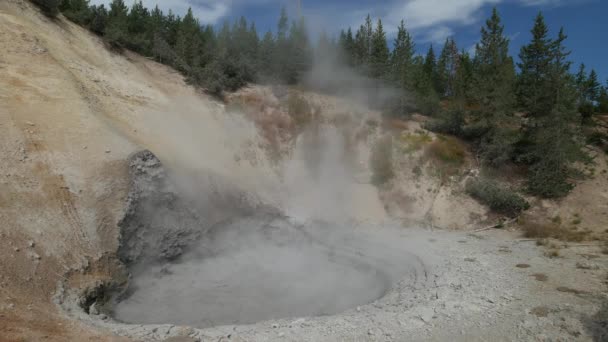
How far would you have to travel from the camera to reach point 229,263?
18188mm

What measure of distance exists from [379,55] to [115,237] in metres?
32.6

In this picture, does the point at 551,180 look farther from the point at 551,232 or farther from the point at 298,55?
the point at 298,55

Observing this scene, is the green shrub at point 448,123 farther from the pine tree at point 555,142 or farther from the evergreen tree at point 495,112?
the pine tree at point 555,142

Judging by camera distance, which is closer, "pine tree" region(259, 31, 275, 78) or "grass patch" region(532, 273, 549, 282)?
"grass patch" region(532, 273, 549, 282)

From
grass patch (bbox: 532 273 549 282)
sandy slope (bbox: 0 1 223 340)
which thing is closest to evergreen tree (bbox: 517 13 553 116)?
grass patch (bbox: 532 273 549 282)

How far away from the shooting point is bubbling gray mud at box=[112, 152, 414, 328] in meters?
14.0

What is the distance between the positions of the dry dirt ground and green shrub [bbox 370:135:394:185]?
134 inches

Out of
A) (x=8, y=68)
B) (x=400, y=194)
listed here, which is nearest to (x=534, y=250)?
(x=400, y=194)

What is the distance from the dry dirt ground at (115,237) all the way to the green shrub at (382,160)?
11.2 ft

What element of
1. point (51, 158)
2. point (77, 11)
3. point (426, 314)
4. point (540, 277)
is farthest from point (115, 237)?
point (77, 11)

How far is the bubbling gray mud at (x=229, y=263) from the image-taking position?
14.0 m

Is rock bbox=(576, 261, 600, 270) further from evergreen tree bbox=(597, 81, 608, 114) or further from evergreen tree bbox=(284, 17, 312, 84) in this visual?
evergreen tree bbox=(597, 81, 608, 114)

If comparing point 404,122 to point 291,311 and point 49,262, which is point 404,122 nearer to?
point 291,311

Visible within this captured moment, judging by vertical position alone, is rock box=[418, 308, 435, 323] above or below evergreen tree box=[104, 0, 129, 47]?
below
